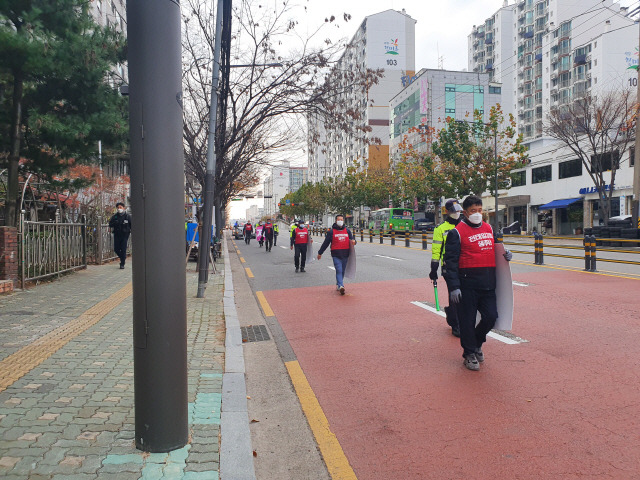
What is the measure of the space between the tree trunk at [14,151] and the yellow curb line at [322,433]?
907 cm

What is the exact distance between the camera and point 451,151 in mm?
40969

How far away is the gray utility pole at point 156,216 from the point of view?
3.33 metres

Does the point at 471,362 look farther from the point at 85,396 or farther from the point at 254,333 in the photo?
the point at 85,396

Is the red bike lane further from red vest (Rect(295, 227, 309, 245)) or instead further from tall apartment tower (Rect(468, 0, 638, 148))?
tall apartment tower (Rect(468, 0, 638, 148))

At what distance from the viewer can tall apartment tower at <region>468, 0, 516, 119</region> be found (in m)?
84.1

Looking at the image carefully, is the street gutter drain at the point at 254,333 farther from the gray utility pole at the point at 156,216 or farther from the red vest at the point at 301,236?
the red vest at the point at 301,236

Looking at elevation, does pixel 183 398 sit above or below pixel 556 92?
below

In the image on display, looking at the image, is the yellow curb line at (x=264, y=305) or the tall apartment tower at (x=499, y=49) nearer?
the yellow curb line at (x=264, y=305)

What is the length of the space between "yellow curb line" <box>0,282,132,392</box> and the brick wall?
2.40 m

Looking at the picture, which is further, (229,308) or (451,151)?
(451,151)

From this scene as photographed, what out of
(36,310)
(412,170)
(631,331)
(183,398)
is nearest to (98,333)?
(36,310)

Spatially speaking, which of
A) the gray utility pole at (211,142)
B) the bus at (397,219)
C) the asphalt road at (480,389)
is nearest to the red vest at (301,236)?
the gray utility pole at (211,142)

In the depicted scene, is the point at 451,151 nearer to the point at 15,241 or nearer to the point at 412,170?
the point at 412,170

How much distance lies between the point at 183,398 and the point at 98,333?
3.87 m
